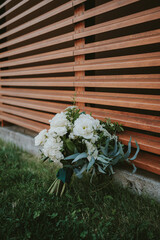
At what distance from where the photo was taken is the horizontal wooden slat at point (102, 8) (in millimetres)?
1918

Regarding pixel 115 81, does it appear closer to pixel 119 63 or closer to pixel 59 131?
pixel 119 63

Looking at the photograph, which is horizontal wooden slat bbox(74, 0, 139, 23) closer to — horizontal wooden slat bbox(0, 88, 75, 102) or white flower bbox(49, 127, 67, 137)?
horizontal wooden slat bbox(0, 88, 75, 102)

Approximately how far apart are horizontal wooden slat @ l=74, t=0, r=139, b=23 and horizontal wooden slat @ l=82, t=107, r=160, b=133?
104 cm

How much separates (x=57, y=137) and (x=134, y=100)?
0.82 meters

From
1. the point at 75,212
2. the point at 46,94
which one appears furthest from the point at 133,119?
the point at 46,94

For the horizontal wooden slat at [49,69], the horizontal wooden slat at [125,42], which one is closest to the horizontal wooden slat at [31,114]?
the horizontal wooden slat at [49,69]

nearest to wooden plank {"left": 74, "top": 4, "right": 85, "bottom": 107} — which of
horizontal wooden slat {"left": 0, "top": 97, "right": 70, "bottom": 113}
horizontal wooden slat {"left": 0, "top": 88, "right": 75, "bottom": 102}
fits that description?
horizontal wooden slat {"left": 0, "top": 88, "right": 75, "bottom": 102}

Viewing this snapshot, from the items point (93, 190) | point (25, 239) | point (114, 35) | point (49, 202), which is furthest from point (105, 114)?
point (114, 35)

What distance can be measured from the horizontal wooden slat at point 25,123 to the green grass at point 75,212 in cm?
99

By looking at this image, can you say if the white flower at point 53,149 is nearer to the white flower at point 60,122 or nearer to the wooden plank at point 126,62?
the white flower at point 60,122

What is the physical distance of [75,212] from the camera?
1.83 metres

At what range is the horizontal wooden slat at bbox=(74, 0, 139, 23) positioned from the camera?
192cm

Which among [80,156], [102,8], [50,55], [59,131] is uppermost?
[102,8]

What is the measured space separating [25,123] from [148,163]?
7.67 ft
